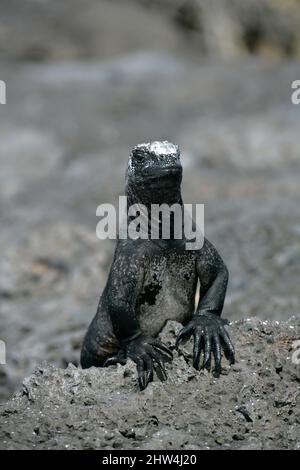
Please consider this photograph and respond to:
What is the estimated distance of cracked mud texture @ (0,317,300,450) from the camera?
4.75 metres

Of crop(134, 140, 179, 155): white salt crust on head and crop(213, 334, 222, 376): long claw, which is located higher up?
crop(134, 140, 179, 155): white salt crust on head

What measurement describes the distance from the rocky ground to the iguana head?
821 millimetres

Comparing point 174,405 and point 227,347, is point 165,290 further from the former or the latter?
point 174,405

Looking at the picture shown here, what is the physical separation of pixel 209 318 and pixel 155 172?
Result: 817 mm

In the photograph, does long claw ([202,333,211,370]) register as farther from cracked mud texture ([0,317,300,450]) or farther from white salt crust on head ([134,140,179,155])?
white salt crust on head ([134,140,179,155])

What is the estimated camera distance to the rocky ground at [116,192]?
510cm

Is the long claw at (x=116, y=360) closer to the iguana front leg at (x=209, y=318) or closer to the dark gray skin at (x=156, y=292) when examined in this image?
the dark gray skin at (x=156, y=292)

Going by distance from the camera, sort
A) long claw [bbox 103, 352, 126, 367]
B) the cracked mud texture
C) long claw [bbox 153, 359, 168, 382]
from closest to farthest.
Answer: the cracked mud texture, long claw [bbox 153, 359, 168, 382], long claw [bbox 103, 352, 126, 367]

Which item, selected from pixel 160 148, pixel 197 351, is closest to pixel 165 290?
pixel 197 351

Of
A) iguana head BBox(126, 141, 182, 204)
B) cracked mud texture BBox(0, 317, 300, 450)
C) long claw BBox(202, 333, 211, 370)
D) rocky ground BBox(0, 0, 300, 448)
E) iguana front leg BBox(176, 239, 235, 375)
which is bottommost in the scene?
cracked mud texture BBox(0, 317, 300, 450)

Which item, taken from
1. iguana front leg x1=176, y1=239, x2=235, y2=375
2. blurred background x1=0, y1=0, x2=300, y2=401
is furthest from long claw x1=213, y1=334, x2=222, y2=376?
blurred background x1=0, y1=0, x2=300, y2=401

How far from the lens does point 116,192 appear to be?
1202cm

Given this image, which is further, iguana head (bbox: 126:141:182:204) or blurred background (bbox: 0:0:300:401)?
blurred background (bbox: 0:0:300:401)

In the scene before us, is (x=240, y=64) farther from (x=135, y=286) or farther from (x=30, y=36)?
(x=135, y=286)
